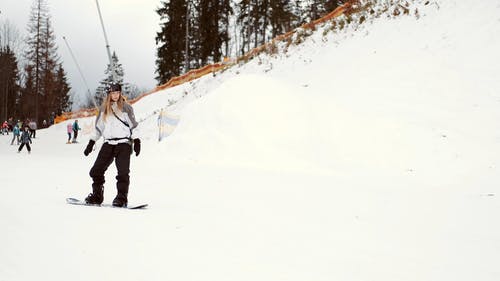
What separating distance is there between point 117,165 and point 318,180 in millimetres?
4722

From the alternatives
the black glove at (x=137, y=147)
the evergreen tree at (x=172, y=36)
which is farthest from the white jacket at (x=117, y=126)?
the evergreen tree at (x=172, y=36)

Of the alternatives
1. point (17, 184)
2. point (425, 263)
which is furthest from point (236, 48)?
point (425, 263)

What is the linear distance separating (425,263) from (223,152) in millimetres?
8313

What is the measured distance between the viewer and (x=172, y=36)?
137 feet

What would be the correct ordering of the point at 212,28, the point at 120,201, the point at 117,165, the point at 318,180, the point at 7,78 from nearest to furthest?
1. the point at 120,201
2. the point at 117,165
3. the point at 318,180
4. the point at 212,28
5. the point at 7,78

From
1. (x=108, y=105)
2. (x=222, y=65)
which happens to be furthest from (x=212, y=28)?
(x=108, y=105)

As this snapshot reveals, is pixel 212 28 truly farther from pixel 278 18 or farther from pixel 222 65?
pixel 222 65

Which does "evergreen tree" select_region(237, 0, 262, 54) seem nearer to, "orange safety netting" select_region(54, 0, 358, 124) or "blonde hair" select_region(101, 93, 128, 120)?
"orange safety netting" select_region(54, 0, 358, 124)

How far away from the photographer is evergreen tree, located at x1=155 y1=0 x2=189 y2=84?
4091 centimetres

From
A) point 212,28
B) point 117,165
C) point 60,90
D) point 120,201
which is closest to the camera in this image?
point 120,201

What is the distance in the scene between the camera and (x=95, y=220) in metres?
4.36

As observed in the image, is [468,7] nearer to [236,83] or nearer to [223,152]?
[236,83]

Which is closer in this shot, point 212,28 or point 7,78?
point 212,28

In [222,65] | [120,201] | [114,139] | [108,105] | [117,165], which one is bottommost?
[120,201]
